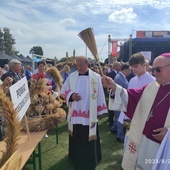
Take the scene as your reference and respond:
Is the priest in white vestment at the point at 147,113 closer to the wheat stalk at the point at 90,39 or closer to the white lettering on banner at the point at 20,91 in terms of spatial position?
the wheat stalk at the point at 90,39

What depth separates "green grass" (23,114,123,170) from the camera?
424 centimetres

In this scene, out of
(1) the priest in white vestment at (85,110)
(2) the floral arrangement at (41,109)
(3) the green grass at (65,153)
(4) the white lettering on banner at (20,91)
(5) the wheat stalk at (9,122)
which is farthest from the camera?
(3) the green grass at (65,153)

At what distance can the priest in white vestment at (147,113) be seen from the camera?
229cm

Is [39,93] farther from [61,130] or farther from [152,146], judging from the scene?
[61,130]

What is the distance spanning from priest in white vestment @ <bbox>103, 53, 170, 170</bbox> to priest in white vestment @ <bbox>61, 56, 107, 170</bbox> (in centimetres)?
132

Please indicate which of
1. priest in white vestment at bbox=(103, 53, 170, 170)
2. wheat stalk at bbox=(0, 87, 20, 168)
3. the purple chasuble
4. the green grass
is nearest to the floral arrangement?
the green grass

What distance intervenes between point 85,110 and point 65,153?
1419mm

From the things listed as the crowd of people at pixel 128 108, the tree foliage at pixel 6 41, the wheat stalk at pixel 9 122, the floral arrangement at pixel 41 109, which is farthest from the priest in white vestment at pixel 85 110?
the tree foliage at pixel 6 41

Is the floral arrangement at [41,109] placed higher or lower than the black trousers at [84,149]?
higher

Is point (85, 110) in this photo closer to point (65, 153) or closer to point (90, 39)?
point (65, 153)

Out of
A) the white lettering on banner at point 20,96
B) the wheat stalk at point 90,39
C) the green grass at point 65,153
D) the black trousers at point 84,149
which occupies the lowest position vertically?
the green grass at point 65,153

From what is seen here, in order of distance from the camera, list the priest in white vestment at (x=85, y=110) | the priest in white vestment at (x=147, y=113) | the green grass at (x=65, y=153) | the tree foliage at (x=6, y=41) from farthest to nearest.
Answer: the tree foliage at (x=6, y=41), the green grass at (x=65, y=153), the priest in white vestment at (x=85, y=110), the priest in white vestment at (x=147, y=113)

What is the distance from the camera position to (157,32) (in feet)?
56.6

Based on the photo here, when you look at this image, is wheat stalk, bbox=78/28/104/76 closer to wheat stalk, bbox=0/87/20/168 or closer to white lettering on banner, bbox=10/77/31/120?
white lettering on banner, bbox=10/77/31/120
